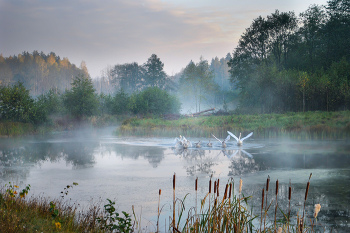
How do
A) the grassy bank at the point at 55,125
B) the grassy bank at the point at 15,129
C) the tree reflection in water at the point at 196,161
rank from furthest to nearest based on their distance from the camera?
the grassy bank at the point at 55,125 < the grassy bank at the point at 15,129 < the tree reflection in water at the point at 196,161

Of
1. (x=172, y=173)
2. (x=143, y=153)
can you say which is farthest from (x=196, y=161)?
(x=143, y=153)

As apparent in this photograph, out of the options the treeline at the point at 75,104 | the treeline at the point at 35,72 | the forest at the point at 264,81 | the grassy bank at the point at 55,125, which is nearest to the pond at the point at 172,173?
the grassy bank at the point at 55,125

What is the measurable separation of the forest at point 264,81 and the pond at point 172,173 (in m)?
15.1

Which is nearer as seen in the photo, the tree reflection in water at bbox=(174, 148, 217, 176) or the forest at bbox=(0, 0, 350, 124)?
the tree reflection in water at bbox=(174, 148, 217, 176)

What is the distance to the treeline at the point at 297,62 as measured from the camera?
33.2 m

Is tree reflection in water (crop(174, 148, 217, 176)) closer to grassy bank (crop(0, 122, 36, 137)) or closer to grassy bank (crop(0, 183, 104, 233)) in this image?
grassy bank (crop(0, 183, 104, 233))

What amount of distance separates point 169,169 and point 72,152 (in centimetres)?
693

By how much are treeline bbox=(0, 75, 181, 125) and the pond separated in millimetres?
11771

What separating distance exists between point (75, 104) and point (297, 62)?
31.5m

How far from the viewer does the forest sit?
3152 cm

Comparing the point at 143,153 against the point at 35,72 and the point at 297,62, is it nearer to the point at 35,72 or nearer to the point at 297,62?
the point at 297,62

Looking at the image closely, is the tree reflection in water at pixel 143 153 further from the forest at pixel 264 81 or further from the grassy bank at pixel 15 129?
the forest at pixel 264 81

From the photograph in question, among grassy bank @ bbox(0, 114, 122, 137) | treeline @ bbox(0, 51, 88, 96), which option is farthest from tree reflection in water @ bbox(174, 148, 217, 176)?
treeline @ bbox(0, 51, 88, 96)

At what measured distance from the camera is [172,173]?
10.8 meters
